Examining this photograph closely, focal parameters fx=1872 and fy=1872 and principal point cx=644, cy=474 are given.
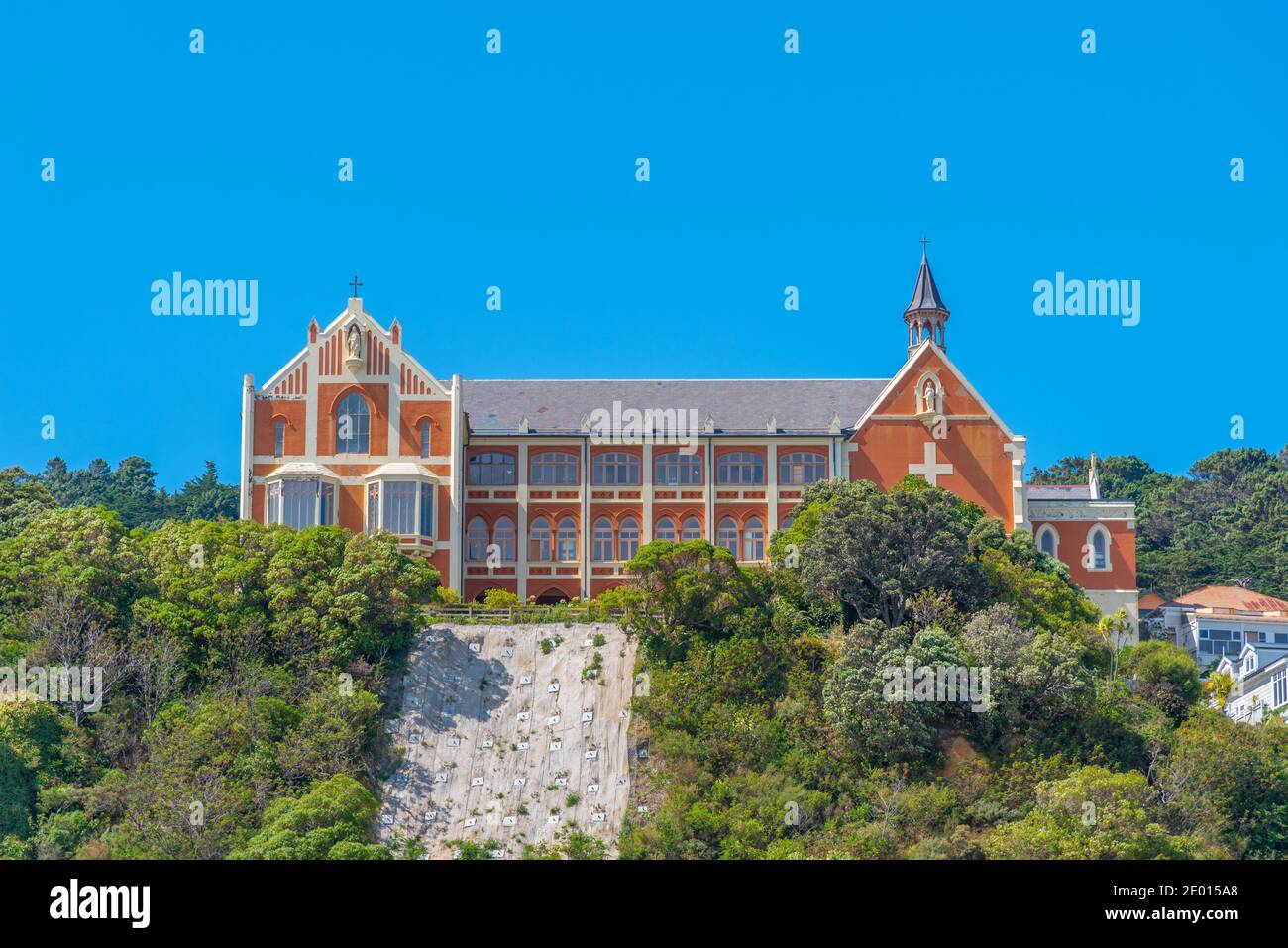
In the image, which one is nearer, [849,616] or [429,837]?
[429,837]

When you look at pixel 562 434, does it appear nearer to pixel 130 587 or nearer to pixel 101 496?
pixel 130 587

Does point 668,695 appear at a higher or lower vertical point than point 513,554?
lower

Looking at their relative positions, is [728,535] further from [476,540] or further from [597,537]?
[476,540]

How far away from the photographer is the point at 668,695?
197 ft


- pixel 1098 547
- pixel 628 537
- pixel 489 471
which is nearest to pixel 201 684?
pixel 489 471

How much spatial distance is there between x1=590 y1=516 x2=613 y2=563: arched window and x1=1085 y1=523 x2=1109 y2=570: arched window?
65.1 ft

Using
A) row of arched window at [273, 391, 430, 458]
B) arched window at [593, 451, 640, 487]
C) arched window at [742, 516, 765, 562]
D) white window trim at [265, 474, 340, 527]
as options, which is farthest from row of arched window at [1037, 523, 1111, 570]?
white window trim at [265, 474, 340, 527]

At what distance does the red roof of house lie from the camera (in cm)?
9769

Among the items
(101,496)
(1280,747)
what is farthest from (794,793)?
(101,496)

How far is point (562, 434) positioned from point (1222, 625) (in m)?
38.9

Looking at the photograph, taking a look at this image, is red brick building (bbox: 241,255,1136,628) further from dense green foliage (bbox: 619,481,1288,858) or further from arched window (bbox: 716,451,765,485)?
dense green foliage (bbox: 619,481,1288,858)

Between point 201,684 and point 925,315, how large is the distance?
118ft

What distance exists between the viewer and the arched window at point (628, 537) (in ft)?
254

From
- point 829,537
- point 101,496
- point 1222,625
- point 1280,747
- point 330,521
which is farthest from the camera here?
point 101,496
